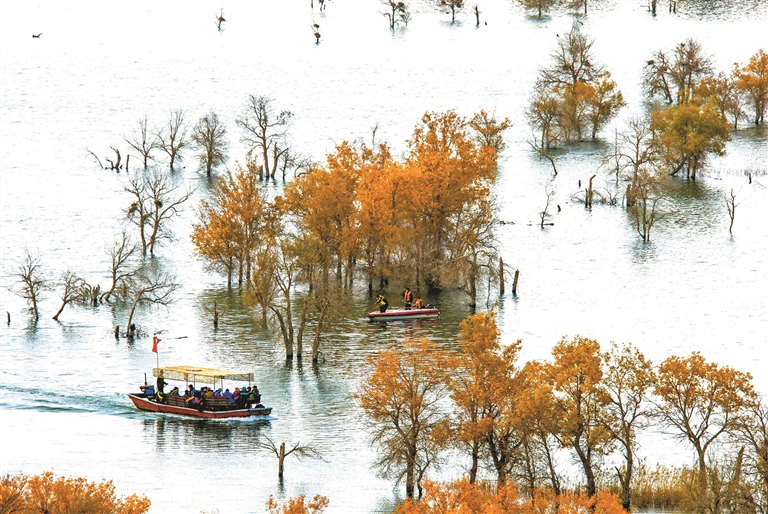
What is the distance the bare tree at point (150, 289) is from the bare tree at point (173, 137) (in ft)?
112

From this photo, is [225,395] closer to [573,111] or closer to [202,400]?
[202,400]

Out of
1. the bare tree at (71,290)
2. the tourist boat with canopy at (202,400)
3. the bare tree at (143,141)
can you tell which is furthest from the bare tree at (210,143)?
the tourist boat with canopy at (202,400)

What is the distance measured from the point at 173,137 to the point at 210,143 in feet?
17.1

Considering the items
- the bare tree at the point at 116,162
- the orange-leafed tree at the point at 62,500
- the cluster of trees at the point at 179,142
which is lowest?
the orange-leafed tree at the point at 62,500

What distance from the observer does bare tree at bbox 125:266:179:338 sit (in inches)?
4695

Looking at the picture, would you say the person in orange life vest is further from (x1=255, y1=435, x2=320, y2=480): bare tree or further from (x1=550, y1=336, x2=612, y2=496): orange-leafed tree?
(x1=550, y1=336, x2=612, y2=496): orange-leafed tree

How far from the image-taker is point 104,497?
7031 centimetres

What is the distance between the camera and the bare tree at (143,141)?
171250 millimetres

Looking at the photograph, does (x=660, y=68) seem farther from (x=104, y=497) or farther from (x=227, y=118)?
(x=104, y=497)

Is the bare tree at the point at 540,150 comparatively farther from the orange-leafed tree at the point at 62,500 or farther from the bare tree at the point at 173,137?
the orange-leafed tree at the point at 62,500

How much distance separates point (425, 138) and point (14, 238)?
40.2 metres

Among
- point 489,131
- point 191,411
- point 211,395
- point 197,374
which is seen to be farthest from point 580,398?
point 489,131

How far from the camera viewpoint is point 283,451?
89.4 m

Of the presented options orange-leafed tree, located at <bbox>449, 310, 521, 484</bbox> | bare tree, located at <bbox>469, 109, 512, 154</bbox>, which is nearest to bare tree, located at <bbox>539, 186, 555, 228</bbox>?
bare tree, located at <bbox>469, 109, 512, 154</bbox>
